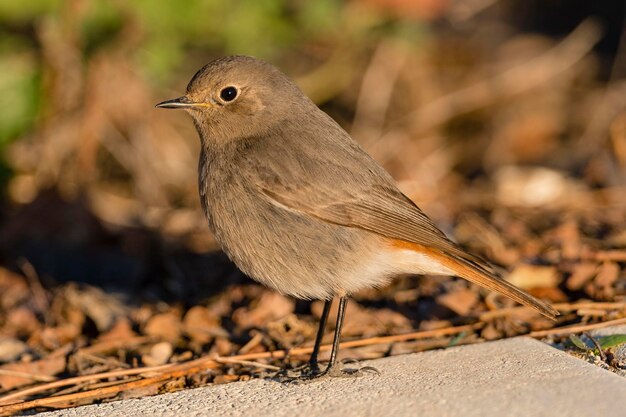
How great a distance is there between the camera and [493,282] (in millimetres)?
4266

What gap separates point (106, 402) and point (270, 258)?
1.00 m

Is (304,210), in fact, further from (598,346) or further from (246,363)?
(598,346)

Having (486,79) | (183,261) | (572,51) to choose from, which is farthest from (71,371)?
(572,51)

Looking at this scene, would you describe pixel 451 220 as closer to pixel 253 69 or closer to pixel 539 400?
pixel 253 69

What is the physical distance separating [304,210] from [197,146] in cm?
451

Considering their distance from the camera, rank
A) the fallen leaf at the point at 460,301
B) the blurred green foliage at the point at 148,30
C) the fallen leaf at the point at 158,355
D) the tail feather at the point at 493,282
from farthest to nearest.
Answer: the blurred green foliage at the point at 148,30
the fallen leaf at the point at 460,301
the fallen leaf at the point at 158,355
the tail feather at the point at 493,282

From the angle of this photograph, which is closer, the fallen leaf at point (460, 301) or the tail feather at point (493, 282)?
the tail feather at point (493, 282)

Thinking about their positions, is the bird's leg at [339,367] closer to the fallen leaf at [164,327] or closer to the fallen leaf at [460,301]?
the fallen leaf at [460,301]

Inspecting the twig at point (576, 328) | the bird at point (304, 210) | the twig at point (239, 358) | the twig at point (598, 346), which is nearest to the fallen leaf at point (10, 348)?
the twig at point (239, 358)

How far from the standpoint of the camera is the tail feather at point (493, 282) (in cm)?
417

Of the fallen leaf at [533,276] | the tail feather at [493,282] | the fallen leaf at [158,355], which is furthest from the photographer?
the fallen leaf at [533,276]

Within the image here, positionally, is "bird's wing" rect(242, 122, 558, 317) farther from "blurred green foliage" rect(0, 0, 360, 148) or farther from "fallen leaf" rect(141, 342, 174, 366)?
"blurred green foliage" rect(0, 0, 360, 148)

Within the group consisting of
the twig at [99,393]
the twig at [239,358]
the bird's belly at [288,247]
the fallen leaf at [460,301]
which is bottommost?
the twig at [99,393]

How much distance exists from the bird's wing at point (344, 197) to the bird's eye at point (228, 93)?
36cm
